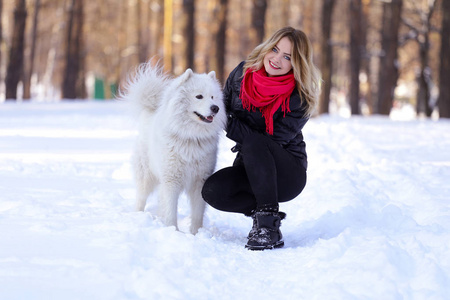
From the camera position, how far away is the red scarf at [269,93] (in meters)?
3.78

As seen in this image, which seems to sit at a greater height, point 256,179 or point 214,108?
point 214,108

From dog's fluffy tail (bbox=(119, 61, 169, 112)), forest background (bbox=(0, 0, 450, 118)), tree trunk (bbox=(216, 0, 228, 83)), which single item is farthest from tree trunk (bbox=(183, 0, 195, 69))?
dog's fluffy tail (bbox=(119, 61, 169, 112))

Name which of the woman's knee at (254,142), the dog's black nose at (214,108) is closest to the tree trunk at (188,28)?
the dog's black nose at (214,108)

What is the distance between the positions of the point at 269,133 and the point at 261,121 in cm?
11

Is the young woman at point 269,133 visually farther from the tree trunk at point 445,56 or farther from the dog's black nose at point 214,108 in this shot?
the tree trunk at point 445,56

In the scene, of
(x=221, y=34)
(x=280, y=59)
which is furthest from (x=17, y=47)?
(x=280, y=59)

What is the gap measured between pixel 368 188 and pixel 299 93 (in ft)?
7.37

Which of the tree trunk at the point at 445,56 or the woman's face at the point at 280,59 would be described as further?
the tree trunk at the point at 445,56

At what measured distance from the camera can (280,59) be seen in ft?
12.6

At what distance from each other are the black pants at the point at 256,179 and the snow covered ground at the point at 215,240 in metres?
0.30

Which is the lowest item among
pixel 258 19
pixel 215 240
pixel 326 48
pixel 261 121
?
pixel 215 240

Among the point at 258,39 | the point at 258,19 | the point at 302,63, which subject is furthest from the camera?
the point at 258,19

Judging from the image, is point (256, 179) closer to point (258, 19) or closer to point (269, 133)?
point (269, 133)

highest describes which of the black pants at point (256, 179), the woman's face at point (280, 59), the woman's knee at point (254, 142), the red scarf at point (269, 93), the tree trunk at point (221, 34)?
the tree trunk at point (221, 34)
